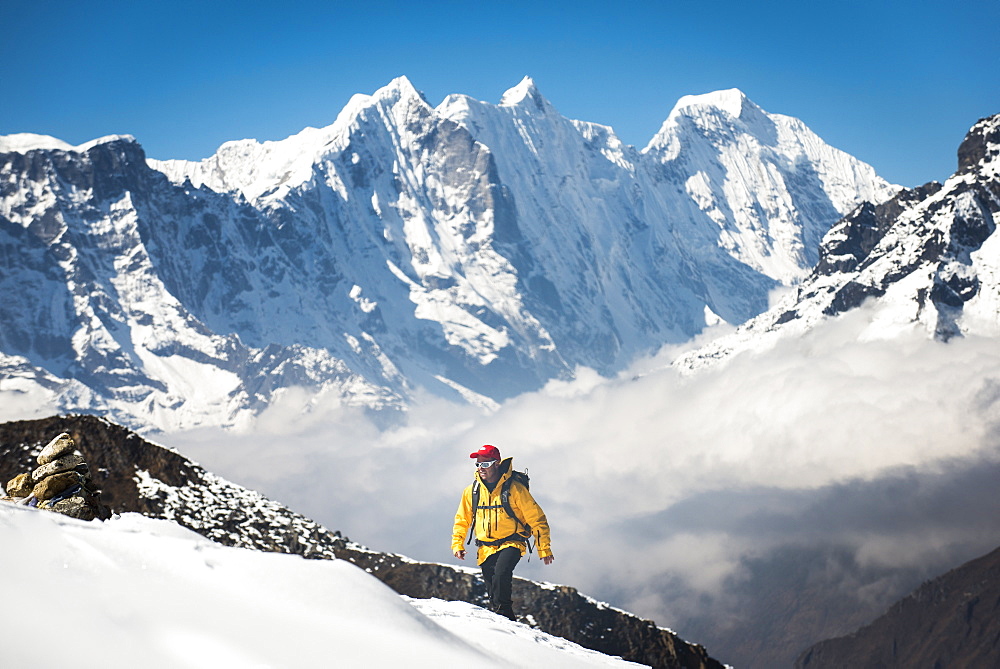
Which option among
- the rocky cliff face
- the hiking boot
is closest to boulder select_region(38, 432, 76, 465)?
the hiking boot

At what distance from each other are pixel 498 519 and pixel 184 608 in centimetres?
1207

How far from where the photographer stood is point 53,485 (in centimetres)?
2048

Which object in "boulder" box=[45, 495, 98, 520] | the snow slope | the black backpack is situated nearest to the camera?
the snow slope

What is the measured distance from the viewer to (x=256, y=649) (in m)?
11.1

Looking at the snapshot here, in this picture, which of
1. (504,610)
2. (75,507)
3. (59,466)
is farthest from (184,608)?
(504,610)

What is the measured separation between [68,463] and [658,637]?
22.0 meters

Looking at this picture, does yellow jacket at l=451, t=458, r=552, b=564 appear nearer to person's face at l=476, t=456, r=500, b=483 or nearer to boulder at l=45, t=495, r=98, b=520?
person's face at l=476, t=456, r=500, b=483

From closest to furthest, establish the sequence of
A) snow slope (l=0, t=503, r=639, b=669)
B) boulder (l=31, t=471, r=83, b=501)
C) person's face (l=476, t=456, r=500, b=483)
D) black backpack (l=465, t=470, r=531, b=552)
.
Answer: snow slope (l=0, t=503, r=639, b=669) < boulder (l=31, t=471, r=83, b=501) < person's face (l=476, t=456, r=500, b=483) < black backpack (l=465, t=470, r=531, b=552)

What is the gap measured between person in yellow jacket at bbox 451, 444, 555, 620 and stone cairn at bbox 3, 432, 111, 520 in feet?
28.0

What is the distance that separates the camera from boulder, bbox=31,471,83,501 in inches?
802

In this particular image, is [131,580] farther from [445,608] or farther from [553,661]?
[445,608]

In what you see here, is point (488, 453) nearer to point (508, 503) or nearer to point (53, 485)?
point (508, 503)

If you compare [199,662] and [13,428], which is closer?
[199,662]

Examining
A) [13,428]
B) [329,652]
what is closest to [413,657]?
[329,652]
